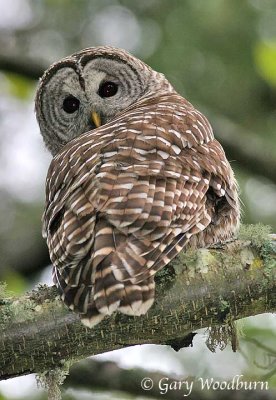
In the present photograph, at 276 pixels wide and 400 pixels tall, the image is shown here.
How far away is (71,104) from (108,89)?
0.92ft

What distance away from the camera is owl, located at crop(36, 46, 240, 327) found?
3.62 m

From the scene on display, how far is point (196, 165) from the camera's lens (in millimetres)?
4422

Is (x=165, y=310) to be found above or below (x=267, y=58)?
below

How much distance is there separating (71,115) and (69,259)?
2.66m

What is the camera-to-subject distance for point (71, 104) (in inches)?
251

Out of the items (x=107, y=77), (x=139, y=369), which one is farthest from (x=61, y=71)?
(x=139, y=369)

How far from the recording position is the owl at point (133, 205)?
3.62 meters

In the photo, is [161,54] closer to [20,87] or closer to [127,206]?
[20,87]

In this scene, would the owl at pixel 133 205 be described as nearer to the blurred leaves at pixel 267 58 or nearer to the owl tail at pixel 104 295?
the owl tail at pixel 104 295

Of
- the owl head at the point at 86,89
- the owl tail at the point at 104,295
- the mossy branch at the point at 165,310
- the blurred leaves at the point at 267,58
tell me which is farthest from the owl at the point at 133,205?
the blurred leaves at the point at 267,58

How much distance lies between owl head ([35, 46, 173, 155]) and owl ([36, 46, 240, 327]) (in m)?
0.68

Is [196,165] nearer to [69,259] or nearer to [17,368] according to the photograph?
[69,259]

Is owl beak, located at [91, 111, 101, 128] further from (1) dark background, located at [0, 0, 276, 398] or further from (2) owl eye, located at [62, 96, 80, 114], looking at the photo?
(1) dark background, located at [0, 0, 276, 398]

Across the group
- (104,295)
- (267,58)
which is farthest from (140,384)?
(267,58)
